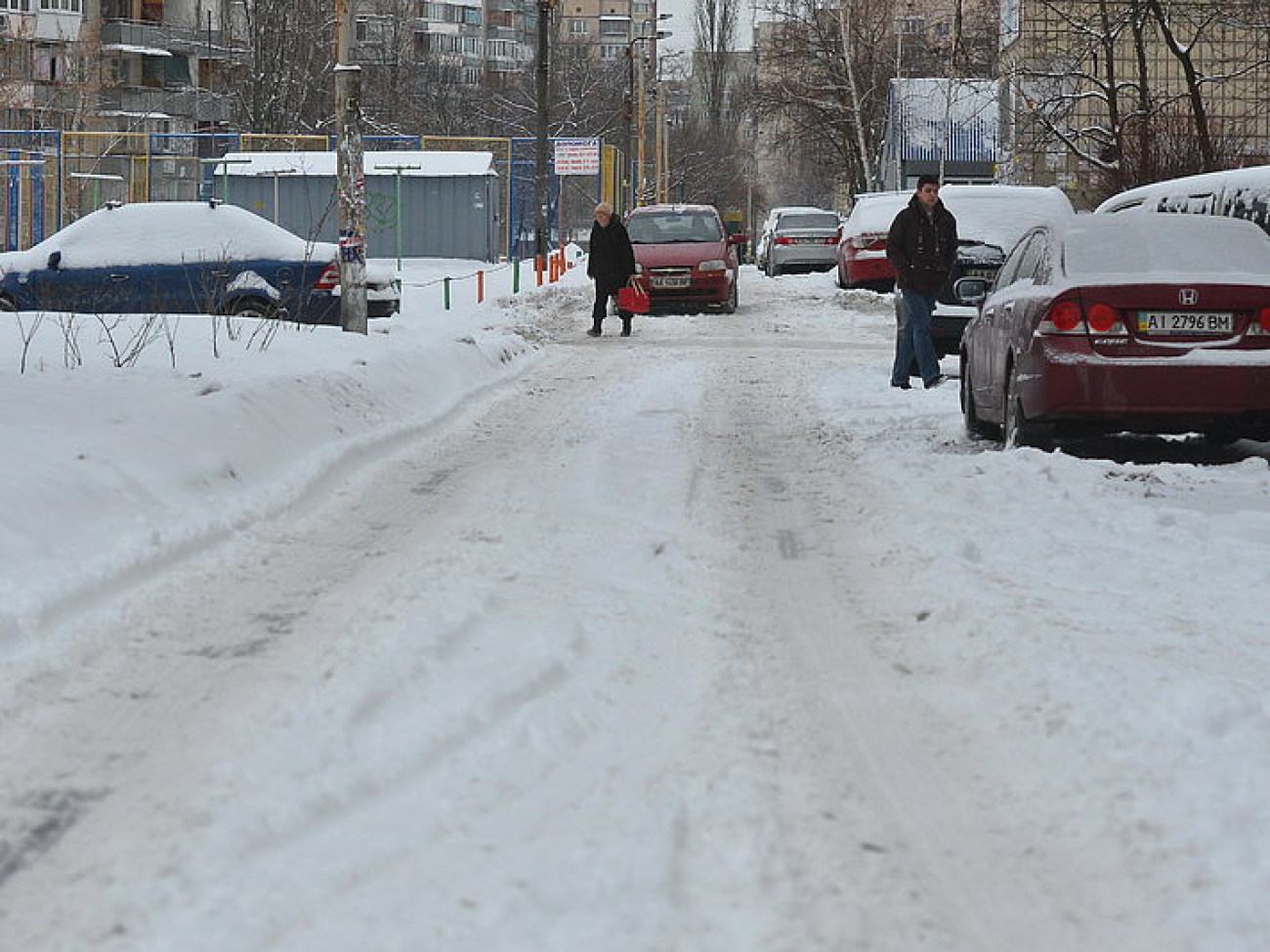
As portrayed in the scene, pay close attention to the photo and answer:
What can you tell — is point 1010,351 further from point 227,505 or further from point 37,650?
point 37,650

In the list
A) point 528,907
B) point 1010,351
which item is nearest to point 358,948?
point 528,907

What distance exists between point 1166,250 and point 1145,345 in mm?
827

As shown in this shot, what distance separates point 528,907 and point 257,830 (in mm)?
684

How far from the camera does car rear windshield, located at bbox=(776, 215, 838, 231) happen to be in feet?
149

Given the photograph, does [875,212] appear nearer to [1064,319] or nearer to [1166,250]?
[1166,250]

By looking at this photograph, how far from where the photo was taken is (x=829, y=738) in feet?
14.4

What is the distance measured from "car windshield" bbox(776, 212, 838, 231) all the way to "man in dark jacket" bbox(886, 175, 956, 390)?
1227 inches

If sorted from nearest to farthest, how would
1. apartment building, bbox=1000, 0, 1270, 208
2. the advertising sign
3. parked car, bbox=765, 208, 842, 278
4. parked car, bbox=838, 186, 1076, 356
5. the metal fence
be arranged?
1. parked car, bbox=838, 186, 1076, 356
2. apartment building, bbox=1000, 0, 1270, 208
3. the advertising sign
4. the metal fence
5. parked car, bbox=765, 208, 842, 278

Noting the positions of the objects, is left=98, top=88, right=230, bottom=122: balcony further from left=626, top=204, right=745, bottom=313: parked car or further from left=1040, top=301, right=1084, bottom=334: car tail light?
Answer: left=1040, top=301, right=1084, bottom=334: car tail light

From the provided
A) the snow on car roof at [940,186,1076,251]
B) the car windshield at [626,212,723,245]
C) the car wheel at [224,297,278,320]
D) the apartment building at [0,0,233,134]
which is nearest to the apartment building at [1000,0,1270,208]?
the car windshield at [626,212,723,245]

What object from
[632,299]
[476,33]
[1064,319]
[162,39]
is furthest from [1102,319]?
[476,33]

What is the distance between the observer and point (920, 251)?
1422cm

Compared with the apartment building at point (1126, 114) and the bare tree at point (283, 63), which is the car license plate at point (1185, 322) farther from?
the bare tree at point (283, 63)

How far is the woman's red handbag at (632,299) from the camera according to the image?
2170 cm
